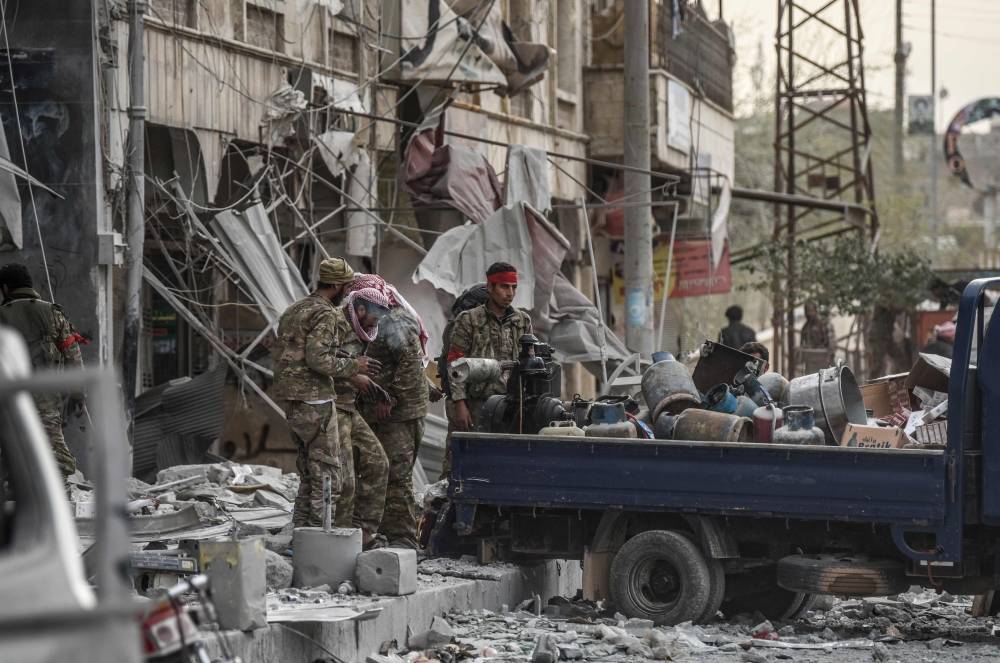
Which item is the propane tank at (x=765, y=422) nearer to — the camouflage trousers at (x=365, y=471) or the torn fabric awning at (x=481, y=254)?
the camouflage trousers at (x=365, y=471)

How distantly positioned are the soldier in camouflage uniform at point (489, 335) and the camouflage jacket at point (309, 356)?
4.21ft

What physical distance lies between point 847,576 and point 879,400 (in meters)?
2.30

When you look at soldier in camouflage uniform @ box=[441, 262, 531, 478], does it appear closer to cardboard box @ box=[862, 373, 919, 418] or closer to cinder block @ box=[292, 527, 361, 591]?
cinder block @ box=[292, 527, 361, 591]

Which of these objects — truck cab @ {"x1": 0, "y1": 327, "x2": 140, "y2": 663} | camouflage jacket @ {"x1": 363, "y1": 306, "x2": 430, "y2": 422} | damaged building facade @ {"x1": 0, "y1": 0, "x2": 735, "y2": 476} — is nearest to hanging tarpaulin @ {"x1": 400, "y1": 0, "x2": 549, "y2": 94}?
damaged building facade @ {"x1": 0, "y1": 0, "x2": 735, "y2": 476}

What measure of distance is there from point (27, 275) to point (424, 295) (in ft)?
14.3

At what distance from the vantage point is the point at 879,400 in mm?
9859

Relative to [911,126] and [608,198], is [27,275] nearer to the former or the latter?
[608,198]

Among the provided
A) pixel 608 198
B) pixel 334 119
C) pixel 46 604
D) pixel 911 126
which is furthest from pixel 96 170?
pixel 911 126

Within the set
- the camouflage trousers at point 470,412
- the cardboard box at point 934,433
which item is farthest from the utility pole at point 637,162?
the cardboard box at point 934,433

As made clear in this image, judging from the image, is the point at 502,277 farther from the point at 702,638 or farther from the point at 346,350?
the point at 702,638

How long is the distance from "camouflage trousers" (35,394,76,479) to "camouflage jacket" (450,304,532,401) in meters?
2.94

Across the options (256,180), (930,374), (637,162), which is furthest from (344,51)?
(930,374)

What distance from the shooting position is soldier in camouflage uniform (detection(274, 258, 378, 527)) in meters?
8.70

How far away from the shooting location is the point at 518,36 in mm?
18859
